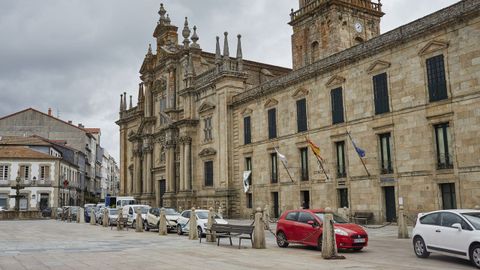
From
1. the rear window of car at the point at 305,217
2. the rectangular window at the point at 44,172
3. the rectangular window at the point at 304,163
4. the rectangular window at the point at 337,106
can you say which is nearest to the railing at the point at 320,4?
the rectangular window at the point at 337,106

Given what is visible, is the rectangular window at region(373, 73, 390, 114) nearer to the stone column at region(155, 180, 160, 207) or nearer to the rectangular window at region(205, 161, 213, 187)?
the rectangular window at region(205, 161, 213, 187)

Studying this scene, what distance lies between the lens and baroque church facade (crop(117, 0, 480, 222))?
22438 mm

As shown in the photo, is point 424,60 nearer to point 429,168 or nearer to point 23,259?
point 429,168

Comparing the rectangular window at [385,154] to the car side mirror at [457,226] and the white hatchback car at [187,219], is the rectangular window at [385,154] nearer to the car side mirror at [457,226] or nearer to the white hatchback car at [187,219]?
the white hatchback car at [187,219]

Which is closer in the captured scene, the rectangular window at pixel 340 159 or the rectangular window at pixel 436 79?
the rectangular window at pixel 436 79

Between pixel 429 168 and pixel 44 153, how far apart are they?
172 ft

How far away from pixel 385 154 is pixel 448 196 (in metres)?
4.35

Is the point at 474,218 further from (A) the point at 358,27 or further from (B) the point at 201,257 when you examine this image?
(A) the point at 358,27

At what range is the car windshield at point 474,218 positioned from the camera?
12.3m

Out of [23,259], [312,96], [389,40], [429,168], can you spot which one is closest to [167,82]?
[312,96]

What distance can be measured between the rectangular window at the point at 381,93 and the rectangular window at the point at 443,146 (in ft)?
10.9

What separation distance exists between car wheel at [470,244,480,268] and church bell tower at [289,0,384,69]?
97.3 feet

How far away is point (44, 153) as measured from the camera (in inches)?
2470

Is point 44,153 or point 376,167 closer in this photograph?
point 376,167
